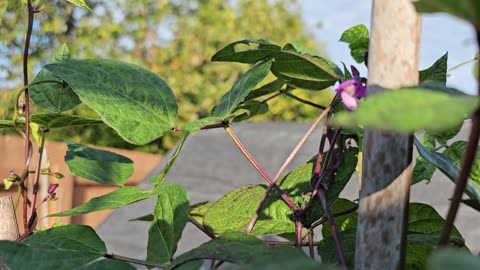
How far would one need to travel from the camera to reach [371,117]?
23 centimetres

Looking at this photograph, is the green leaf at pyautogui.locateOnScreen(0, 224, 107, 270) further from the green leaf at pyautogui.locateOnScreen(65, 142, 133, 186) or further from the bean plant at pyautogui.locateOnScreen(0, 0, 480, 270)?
the green leaf at pyautogui.locateOnScreen(65, 142, 133, 186)

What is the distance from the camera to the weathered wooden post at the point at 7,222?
618mm

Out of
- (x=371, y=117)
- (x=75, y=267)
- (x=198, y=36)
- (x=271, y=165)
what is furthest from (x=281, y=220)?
(x=198, y=36)

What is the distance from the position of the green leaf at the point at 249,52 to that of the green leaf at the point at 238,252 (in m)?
0.19

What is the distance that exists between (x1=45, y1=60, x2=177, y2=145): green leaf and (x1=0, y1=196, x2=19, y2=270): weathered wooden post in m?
0.18

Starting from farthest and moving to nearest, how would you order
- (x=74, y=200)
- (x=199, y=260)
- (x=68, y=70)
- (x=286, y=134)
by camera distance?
1. (x=74, y=200)
2. (x=286, y=134)
3. (x=68, y=70)
4. (x=199, y=260)

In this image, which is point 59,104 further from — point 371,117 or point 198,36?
point 198,36

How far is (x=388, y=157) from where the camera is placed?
0.39m

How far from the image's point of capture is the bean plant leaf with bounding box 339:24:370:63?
0.57 metres

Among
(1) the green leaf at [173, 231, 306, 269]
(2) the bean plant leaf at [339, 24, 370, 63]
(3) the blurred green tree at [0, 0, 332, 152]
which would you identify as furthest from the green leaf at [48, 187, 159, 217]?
(3) the blurred green tree at [0, 0, 332, 152]

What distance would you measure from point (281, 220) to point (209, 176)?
2.53 meters

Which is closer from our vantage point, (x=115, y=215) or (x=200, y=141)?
(x=115, y=215)

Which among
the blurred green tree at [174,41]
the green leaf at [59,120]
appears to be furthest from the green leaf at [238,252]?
the blurred green tree at [174,41]

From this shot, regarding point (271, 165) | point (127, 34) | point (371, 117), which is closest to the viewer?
point (371, 117)
